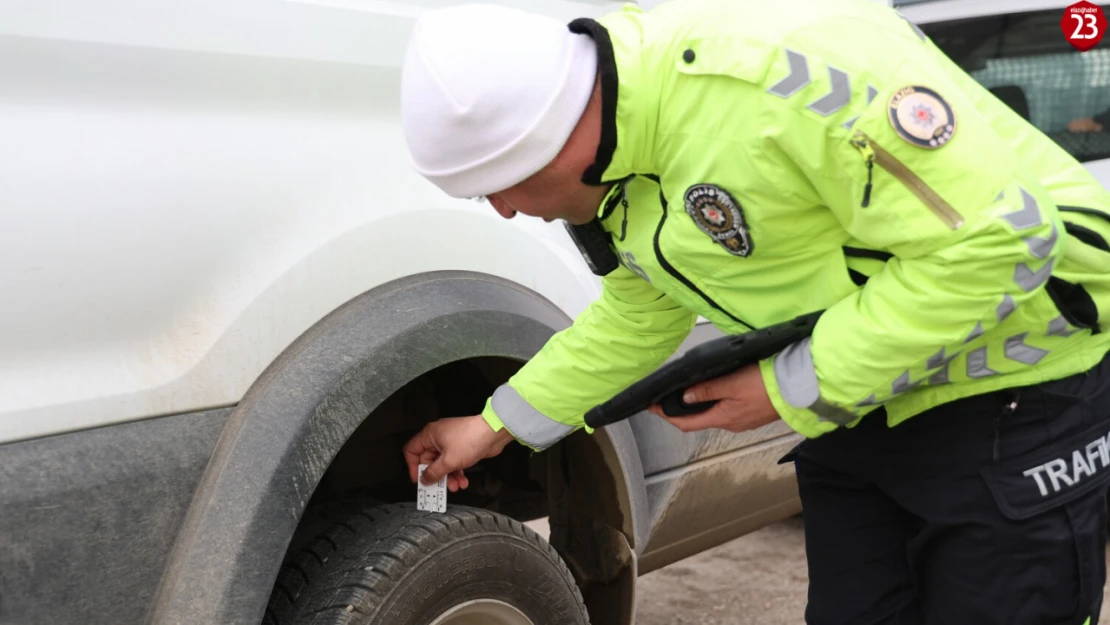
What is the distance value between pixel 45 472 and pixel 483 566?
77 centimetres

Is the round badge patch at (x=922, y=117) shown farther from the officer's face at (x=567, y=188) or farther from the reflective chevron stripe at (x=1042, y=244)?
the officer's face at (x=567, y=188)

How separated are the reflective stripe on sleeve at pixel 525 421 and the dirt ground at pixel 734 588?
1832 millimetres

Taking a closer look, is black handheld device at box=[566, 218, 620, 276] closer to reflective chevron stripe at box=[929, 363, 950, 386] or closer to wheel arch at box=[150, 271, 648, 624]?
wheel arch at box=[150, 271, 648, 624]

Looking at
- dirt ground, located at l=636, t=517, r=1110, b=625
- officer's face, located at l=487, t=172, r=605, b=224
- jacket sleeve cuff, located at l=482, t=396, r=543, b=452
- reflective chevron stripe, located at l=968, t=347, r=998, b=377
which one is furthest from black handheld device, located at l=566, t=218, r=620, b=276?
dirt ground, located at l=636, t=517, r=1110, b=625

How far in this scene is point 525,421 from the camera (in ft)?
6.25

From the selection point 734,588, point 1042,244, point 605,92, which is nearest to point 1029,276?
point 1042,244

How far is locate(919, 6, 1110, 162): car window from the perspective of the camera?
3375 millimetres

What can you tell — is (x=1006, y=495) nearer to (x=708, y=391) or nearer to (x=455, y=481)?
(x=708, y=391)

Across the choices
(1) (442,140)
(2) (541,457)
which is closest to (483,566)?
(2) (541,457)

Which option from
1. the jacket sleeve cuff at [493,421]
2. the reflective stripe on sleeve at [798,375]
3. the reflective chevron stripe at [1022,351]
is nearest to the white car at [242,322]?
the jacket sleeve cuff at [493,421]

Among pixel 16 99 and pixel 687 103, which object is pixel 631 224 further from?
pixel 16 99

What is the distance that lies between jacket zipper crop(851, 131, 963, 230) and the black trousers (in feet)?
1.27

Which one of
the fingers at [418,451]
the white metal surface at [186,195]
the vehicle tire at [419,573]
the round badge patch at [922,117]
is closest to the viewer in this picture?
the round badge patch at [922,117]

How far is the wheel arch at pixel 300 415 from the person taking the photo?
4.98 ft
